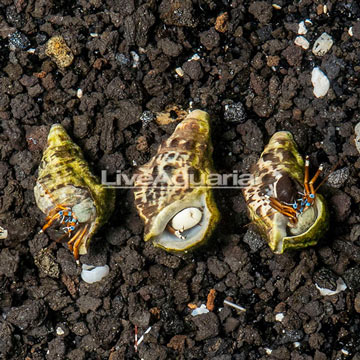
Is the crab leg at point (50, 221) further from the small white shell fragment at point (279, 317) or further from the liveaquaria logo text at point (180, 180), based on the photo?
the small white shell fragment at point (279, 317)

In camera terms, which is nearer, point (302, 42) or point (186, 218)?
point (186, 218)

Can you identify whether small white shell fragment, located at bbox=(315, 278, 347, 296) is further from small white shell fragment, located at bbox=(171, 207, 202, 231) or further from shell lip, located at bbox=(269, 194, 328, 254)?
small white shell fragment, located at bbox=(171, 207, 202, 231)

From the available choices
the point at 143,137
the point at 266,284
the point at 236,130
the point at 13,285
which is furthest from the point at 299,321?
the point at 13,285

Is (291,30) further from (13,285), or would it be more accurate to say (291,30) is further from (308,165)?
(13,285)

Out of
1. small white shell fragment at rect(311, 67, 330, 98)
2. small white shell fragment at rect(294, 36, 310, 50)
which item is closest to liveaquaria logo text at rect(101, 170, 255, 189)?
small white shell fragment at rect(311, 67, 330, 98)

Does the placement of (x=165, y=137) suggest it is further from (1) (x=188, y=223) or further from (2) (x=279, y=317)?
(2) (x=279, y=317)

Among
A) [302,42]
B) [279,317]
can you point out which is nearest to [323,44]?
[302,42]
